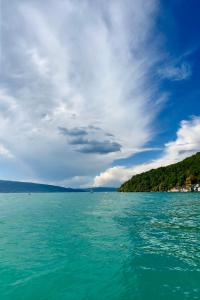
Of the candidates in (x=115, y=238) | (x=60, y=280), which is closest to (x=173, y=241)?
(x=115, y=238)

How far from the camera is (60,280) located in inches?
620

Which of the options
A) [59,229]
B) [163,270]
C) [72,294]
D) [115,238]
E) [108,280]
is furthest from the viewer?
Result: [59,229]

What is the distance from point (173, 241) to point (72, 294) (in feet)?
44.3

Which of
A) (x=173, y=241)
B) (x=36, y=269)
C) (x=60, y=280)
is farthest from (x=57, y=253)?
(x=173, y=241)

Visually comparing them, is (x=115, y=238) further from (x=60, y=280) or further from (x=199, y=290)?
(x=199, y=290)

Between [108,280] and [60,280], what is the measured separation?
2.79m

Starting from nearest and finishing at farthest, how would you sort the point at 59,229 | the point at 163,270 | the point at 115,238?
1. the point at 163,270
2. the point at 115,238
3. the point at 59,229

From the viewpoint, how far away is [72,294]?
13711 mm

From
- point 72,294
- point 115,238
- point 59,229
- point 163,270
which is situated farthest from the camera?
point 59,229

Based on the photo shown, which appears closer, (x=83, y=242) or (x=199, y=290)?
(x=199, y=290)

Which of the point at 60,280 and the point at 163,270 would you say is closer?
the point at 60,280

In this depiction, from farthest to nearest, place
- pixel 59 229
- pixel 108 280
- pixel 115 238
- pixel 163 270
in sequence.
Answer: pixel 59 229 < pixel 115 238 < pixel 163 270 < pixel 108 280

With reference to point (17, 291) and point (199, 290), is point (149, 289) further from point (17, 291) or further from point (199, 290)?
point (17, 291)

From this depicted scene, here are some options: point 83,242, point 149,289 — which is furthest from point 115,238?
point 149,289
